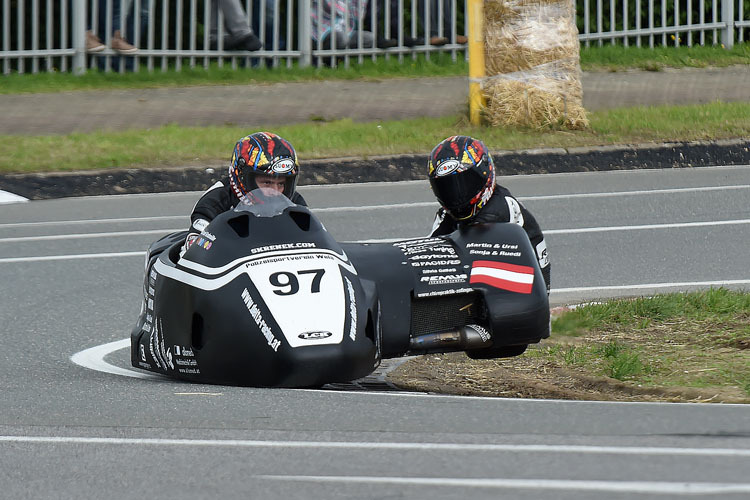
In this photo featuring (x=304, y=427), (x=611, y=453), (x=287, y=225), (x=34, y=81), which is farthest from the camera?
(x=34, y=81)

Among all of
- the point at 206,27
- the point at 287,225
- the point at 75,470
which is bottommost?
the point at 75,470

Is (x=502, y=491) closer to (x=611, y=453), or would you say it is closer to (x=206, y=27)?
(x=611, y=453)

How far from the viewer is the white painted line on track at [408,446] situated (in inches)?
200

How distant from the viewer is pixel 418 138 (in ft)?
48.2

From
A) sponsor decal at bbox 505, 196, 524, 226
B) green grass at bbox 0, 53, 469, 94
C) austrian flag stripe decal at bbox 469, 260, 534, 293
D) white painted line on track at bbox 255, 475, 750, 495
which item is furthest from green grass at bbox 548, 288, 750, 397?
green grass at bbox 0, 53, 469, 94

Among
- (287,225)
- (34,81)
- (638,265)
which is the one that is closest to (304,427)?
(287,225)

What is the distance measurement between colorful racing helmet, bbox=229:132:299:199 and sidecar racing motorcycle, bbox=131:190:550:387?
0.42 metres

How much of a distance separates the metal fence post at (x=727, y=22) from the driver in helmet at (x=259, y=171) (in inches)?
566

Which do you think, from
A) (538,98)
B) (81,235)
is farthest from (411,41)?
(81,235)

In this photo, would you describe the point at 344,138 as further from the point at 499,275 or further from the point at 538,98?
the point at 499,275

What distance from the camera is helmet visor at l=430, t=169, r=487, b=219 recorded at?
7.69m

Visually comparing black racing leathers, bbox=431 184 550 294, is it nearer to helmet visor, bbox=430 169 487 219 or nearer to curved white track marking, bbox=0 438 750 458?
helmet visor, bbox=430 169 487 219

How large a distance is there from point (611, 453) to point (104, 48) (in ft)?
46.9

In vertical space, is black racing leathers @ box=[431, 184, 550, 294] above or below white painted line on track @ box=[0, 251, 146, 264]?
above
